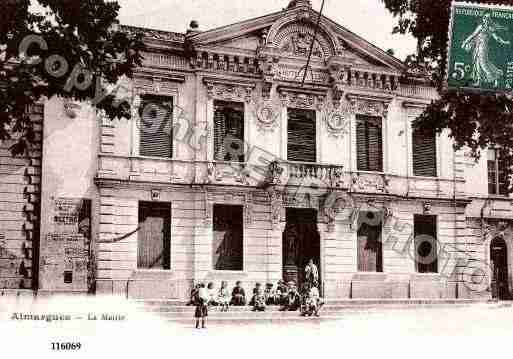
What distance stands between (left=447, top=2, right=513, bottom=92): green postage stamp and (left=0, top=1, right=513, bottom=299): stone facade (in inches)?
310

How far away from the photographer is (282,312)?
18344 millimetres

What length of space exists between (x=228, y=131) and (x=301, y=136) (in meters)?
2.41

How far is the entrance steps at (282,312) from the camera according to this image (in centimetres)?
1652

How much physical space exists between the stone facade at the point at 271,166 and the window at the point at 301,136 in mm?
230

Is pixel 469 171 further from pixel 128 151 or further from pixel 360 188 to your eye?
pixel 128 151

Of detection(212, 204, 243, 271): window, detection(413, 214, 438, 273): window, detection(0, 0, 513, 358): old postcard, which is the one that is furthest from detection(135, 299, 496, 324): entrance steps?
detection(212, 204, 243, 271): window

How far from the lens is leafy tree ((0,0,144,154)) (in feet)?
38.6

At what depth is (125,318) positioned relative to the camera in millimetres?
12203

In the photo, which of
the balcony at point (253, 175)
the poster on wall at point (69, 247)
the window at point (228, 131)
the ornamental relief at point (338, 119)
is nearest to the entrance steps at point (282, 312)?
the poster on wall at point (69, 247)

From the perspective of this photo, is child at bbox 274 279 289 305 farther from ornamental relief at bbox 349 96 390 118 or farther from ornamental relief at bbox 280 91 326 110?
ornamental relief at bbox 349 96 390 118

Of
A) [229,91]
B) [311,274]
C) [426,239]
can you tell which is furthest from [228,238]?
[426,239]

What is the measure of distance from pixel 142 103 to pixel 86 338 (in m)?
10.4

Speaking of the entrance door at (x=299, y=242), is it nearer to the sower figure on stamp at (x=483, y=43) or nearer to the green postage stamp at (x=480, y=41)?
the green postage stamp at (x=480, y=41)

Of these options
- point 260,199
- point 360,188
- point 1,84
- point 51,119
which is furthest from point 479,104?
point 51,119
